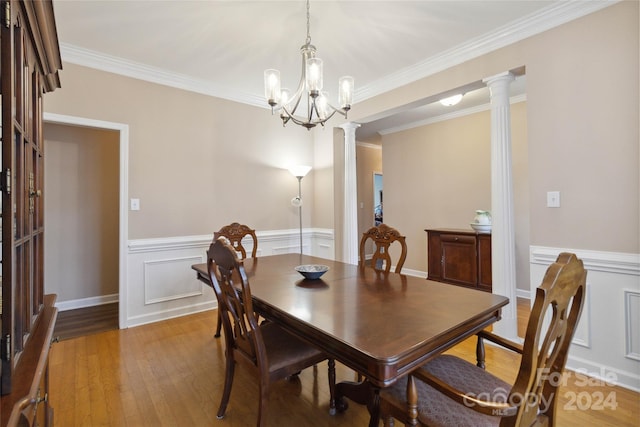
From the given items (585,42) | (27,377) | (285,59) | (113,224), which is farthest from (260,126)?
(27,377)

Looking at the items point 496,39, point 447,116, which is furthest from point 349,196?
point 496,39

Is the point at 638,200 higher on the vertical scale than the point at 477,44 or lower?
lower

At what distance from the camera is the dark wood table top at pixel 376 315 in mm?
996

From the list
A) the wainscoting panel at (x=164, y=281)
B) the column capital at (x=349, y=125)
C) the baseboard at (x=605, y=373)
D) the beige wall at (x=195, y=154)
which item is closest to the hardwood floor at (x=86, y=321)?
the wainscoting panel at (x=164, y=281)

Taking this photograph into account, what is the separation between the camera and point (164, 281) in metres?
3.18

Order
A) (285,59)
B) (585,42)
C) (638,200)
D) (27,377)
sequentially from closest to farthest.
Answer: (27,377) → (638,200) → (585,42) → (285,59)

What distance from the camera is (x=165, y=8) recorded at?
213 cm

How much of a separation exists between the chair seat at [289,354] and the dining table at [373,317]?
0.20 metres

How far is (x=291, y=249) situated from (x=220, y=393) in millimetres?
2340

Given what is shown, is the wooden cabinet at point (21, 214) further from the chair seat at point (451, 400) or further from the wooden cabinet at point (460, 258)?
the wooden cabinet at point (460, 258)

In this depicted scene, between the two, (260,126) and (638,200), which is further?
(260,126)

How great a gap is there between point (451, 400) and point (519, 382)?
1.26 ft

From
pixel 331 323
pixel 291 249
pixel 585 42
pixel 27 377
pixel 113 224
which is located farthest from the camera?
pixel 291 249

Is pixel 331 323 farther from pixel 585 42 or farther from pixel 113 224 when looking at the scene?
pixel 113 224
